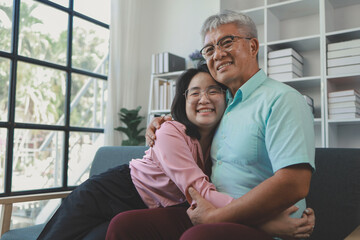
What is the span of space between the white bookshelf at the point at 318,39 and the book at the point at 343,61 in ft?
0.17

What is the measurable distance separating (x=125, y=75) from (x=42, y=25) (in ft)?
3.53

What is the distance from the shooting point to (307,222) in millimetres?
1028

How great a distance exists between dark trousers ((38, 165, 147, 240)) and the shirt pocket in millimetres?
518

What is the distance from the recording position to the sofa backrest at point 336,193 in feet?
4.65

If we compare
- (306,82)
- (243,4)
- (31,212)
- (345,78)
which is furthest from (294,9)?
(31,212)

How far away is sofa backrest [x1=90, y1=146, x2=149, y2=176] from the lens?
2.10 m

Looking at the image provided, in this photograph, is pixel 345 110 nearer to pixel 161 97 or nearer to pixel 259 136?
pixel 161 97

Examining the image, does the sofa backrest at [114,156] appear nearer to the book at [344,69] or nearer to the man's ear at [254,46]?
the man's ear at [254,46]

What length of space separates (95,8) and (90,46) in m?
0.46

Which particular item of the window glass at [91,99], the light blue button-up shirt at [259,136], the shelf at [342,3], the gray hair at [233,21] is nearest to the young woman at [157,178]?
the light blue button-up shirt at [259,136]

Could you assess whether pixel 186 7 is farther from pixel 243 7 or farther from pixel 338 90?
pixel 338 90

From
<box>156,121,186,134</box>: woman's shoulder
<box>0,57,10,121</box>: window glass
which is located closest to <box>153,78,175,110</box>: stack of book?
<box>0,57,10,121</box>: window glass

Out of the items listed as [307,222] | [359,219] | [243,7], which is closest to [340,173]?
[359,219]

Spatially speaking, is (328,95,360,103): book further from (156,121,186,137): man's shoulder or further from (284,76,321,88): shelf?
(156,121,186,137): man's shoulder
